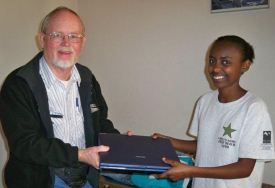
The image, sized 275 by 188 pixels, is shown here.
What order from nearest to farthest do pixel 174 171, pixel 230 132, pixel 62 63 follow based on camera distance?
pixel 174 171 < pixel 230 132 < pixel 62 63

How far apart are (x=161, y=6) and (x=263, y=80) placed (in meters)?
0.97

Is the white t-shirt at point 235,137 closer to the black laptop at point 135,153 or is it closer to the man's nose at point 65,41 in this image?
the black laptop at point 135,153

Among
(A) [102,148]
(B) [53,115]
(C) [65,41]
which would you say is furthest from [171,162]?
(C) [65,41]

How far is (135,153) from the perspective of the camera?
149cm

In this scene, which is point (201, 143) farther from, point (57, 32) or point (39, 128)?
point (57, 32)

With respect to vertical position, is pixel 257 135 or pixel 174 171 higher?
pixel 257 135

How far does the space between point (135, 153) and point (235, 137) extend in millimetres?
462

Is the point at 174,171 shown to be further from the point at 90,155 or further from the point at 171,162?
the point at 90,155

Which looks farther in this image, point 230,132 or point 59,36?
point 59,36

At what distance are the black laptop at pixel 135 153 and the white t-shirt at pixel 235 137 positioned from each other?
20 centimetres

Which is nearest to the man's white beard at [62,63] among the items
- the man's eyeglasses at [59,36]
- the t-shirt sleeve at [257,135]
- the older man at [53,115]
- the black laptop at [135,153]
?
the older man at [53,115]

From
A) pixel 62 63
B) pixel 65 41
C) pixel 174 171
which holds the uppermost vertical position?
pixel 65 41

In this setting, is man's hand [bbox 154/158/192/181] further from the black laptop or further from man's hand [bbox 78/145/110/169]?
man's hand [bbox 78/145/110/169]

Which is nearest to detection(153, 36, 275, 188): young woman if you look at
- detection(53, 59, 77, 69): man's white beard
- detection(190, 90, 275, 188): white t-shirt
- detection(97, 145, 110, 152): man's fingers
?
detection(190, 90, 275, 188): white t-shirt
